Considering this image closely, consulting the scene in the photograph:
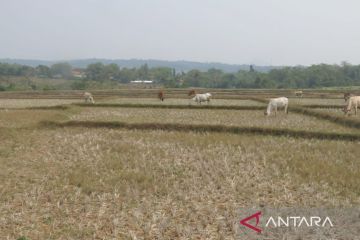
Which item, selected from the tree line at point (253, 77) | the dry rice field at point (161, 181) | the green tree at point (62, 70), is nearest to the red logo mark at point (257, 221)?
the dry rice field at point (161, 181)

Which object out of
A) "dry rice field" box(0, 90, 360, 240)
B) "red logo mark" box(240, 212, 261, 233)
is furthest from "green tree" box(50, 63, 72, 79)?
"red logo mark" box(240, 212, 261, 233)

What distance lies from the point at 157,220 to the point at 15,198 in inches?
136

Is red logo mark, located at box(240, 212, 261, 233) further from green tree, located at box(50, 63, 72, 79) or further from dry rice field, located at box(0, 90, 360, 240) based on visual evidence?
green tree, located at box(50, 63, 72, 79)

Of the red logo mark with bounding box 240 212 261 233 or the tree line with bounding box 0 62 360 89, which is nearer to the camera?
the red logo mark with bounding box 240 212 261 233

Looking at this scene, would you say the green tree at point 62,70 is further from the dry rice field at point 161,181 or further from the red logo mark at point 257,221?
the red logo mark at point 257,221

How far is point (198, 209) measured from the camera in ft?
21.5

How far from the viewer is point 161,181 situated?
829cm

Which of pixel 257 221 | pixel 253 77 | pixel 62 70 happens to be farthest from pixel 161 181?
pixel 62 70

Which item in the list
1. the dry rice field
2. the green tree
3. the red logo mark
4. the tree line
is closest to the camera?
the red logo mark

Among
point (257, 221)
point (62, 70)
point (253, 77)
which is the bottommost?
point (257, 221)

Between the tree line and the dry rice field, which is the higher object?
the tree line

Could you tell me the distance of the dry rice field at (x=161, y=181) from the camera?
5996 millimetres

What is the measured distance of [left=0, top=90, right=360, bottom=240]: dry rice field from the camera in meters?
6.00

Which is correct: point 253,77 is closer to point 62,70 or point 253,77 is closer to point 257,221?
point 257,221
